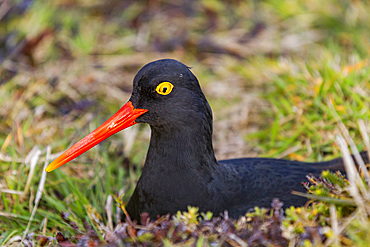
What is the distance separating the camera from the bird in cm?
286

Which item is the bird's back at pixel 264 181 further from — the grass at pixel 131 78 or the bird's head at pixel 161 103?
the grass at pixel 131 78

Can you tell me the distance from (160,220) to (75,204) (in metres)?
1.22

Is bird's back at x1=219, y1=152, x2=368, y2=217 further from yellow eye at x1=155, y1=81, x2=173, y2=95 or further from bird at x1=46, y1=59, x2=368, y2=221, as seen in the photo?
yellow eye at x1=155, y1=81, x2=173, y2=95

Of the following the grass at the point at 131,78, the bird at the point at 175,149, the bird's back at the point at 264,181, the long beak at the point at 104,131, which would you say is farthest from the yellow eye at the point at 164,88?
the grass at the point at 131,78

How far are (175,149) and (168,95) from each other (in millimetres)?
350

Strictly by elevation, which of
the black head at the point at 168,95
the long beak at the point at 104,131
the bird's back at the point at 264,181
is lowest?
the bird's back at the point at 264,181

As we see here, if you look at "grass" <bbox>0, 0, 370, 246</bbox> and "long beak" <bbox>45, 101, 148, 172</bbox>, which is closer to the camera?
"long beak" <bbox>45, 101, 148, 172</bbox>

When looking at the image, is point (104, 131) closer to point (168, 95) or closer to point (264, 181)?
point (168, 95)

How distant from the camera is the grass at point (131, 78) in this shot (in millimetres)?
3680

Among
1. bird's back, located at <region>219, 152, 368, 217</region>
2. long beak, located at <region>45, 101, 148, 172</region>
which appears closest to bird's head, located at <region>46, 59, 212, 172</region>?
long beak, located at <region>45, 101, 148, 172</region>

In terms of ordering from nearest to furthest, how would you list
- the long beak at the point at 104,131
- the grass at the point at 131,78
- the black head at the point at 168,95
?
the black head at the point at 168,95 < the long beak at the point at 104,131 < the grass at the point at 131,78

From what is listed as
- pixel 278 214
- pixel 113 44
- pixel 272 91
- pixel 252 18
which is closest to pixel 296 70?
pixel 272 91

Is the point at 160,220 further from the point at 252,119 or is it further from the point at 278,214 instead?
the point at 252,119

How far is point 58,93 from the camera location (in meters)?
4.99
